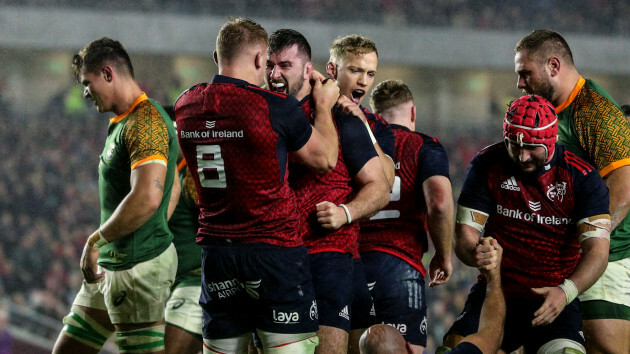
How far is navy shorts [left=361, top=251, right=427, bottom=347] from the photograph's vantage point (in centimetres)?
489

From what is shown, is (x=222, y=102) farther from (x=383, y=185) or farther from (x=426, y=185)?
(x=426, y=185)

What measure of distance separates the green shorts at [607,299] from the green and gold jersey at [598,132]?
204 mm

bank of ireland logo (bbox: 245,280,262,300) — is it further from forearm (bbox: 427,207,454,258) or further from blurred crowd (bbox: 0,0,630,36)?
blurred crowd (bbox: 0,0,630,36)

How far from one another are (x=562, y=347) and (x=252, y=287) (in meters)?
1.74

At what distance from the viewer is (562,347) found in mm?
4184

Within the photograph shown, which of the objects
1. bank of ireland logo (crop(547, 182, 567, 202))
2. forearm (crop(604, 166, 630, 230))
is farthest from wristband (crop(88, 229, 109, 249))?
forearm (crop(604, 166, 630, 230))

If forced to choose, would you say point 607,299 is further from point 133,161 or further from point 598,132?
point 133,161

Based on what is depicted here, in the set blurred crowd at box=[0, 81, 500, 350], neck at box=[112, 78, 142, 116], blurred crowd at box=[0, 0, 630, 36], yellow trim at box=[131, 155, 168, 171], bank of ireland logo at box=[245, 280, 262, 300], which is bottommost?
blurred crowd at box=[0, 81, 500, 350]

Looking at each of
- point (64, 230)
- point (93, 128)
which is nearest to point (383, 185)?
point (64, 230)

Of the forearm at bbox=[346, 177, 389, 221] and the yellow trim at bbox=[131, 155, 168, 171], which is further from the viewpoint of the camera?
the yellow trim at bbox=[131, 155, 168, 171]

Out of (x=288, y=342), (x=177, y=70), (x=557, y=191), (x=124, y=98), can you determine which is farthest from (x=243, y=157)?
(x=177, y=70)

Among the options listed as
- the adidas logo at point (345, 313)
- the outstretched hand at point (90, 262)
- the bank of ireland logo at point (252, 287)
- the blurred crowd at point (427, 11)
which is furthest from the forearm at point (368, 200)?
the blurred crowd at point (427, 11)

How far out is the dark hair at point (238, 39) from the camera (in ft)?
13.0

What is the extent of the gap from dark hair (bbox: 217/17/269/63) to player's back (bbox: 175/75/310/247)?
0.48 feet
